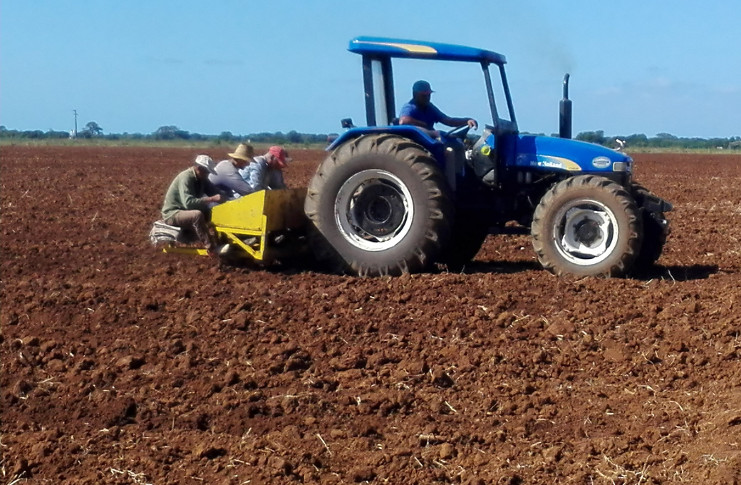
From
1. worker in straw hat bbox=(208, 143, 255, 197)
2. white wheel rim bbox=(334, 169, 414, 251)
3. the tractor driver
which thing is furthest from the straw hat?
the tractor driver

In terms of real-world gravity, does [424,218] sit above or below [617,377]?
above

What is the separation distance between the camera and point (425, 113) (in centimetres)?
887

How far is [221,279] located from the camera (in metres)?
8.45

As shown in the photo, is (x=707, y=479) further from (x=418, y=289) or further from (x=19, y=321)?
(x=19, y=321)

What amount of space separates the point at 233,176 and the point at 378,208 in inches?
54.7

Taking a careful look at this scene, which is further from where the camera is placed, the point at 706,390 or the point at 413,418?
the point at 706,390

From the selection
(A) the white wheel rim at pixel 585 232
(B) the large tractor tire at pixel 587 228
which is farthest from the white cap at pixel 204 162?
(A) the white wheel rim at pixel 585 232

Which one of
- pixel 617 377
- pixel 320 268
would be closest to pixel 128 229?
pixel 320 268

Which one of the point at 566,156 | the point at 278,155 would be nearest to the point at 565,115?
the point at 566,156

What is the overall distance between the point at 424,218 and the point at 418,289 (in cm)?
69

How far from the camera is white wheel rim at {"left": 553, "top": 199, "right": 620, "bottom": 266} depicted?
324 inches

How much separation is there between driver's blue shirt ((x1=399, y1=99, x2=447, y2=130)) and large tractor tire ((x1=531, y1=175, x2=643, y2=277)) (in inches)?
46.8

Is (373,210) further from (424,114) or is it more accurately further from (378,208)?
(424,114)

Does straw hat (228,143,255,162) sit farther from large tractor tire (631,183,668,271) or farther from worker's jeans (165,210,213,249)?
large tractor tire (631,183,668,271)
